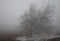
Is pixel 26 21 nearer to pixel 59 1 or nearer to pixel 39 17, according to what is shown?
pixel 39 17

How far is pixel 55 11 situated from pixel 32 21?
28 centimetres

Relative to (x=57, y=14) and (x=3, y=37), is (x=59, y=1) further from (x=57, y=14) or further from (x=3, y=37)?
(x=3, y=37)

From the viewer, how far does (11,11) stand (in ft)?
3.86

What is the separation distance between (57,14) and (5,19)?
22.6 inches

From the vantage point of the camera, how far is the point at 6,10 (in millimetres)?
1171

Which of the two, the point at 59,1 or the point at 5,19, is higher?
the point at 59,1

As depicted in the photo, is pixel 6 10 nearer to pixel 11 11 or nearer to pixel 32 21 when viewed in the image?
pixel 11 11

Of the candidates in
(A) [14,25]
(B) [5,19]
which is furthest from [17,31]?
(B) [5,19]

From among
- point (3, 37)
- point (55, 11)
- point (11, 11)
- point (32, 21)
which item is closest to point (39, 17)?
point (32, 21)

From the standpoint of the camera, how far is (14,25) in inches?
46.6

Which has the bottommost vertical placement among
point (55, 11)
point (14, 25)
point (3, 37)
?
point (3, 37)

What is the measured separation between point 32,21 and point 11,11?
25 centimetres

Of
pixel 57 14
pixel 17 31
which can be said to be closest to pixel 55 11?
pixel 57 14

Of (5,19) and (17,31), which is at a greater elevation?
(5,19)
